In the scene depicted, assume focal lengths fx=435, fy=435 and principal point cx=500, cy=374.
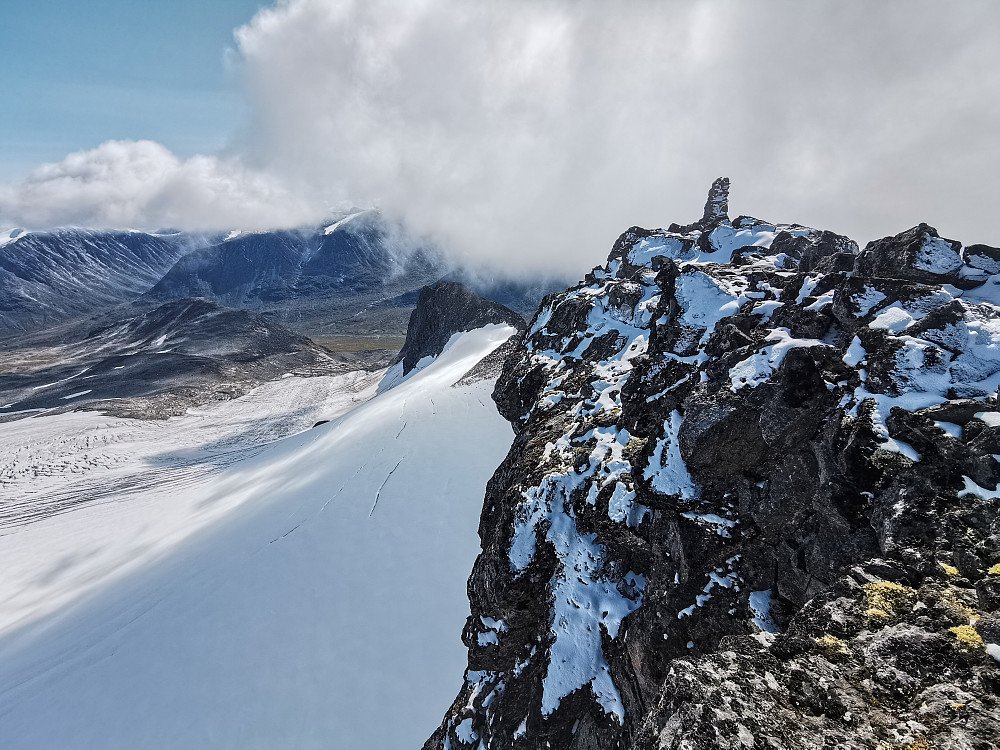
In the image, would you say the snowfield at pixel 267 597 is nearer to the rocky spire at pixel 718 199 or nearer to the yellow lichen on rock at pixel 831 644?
the yellow lichen on rock at pixel 831 644

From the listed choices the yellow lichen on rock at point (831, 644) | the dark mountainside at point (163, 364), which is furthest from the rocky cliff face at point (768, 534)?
the dark mountainside at point (163, 364)

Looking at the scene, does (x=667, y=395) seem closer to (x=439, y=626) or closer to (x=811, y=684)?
(x=811, y=684)

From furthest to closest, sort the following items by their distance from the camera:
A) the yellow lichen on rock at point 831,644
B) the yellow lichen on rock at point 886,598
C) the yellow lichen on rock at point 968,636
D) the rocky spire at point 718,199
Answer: the rocky spire at point 718,199
the yellow lichen on rock at point 886,598
the yellow lichen on rock at point 831,644
the yellow lichen on rock at point 968,636

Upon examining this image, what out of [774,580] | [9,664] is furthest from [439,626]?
[9,664]

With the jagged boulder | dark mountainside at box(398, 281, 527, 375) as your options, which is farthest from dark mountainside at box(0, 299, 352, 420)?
the jagged boulder

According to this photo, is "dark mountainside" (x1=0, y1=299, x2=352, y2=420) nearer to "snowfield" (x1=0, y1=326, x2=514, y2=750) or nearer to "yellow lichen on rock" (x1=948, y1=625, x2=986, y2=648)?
"snowfield" (x1=0, y1=326, x2=514, y2=750)
